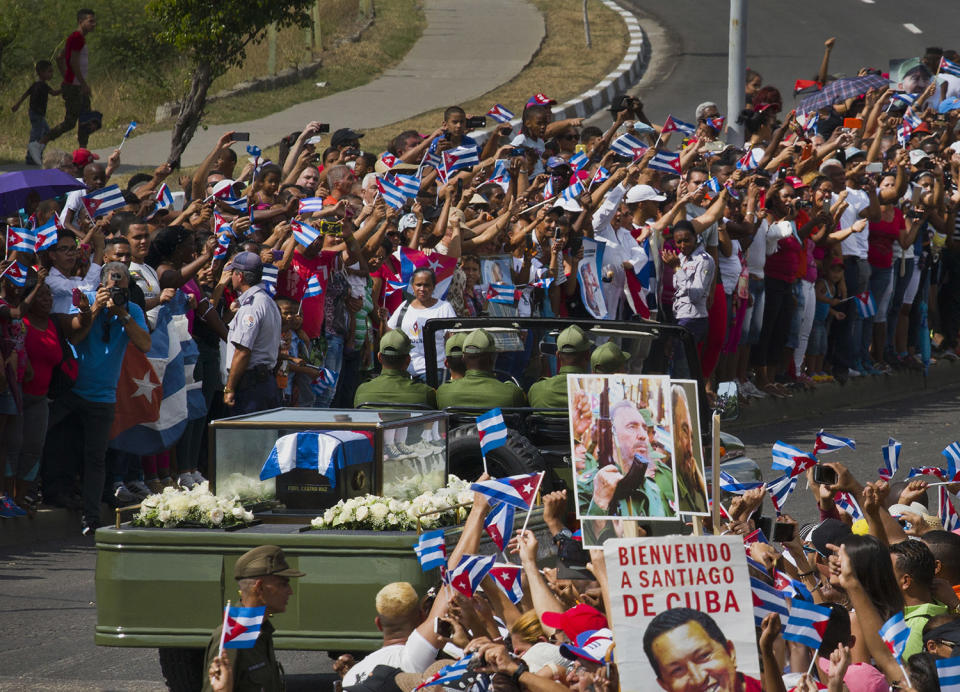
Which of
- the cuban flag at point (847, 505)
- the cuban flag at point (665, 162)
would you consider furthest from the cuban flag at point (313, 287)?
the cuban flag at point (847, 505)

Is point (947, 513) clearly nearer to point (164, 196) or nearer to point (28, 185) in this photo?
point (28, 185)

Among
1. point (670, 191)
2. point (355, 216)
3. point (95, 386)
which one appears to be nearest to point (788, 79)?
point (670, 191)

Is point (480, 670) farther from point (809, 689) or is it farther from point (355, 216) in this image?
point (355, 216)

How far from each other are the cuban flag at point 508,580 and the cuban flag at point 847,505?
261 centimetres

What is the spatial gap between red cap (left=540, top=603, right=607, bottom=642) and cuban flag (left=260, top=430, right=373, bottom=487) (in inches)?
87.9

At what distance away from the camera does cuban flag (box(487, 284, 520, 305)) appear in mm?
14945

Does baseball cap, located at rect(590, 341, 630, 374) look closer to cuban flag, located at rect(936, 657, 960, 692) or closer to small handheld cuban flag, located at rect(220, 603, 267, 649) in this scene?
small handheld cuban flag, located at rect(220, 603, 267, 649)

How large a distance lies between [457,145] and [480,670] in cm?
1130

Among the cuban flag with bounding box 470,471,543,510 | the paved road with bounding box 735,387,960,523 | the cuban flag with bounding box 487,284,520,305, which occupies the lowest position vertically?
the paved road with bounding box 735,387,960,523

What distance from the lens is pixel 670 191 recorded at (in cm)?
1662

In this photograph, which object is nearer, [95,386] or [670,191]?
[95,386]

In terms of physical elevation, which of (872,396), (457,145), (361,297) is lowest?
(872,396)

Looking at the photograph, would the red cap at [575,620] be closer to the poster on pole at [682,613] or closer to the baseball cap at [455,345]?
the poster on pole at [682,613]

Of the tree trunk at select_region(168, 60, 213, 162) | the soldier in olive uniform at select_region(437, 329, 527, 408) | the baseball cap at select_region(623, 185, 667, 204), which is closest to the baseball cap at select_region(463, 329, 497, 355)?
the soldier in olive uniform at select_region(437, 329, 527, 408)
